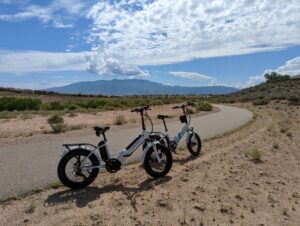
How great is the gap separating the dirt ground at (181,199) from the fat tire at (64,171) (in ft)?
0.47

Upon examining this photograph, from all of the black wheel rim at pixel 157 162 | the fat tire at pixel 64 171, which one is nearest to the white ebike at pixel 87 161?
the fat tire at pixel 64 171

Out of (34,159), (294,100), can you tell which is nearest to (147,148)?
(34,159)

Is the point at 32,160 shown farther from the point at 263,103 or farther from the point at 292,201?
the point at 263,103

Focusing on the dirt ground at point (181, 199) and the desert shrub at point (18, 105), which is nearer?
the dirt ground at point (181, 199)

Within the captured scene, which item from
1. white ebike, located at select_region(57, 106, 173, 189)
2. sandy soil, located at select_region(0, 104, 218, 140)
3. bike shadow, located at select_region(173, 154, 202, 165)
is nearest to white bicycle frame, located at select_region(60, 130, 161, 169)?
white ebike, located at select_region(57, 106, 173, 189)

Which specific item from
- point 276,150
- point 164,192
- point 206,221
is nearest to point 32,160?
point 164,192

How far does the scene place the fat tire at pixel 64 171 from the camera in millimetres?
7805

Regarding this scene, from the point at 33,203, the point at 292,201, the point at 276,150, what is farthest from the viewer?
the point at 276,150

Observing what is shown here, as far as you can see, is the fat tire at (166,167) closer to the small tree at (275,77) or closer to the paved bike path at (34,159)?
the paved bike path at (34,159)

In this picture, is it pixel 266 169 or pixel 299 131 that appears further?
pixel 299 131

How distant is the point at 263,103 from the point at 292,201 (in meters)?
47.4

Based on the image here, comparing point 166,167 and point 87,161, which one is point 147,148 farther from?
point 87,161

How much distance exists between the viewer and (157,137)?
9.84m

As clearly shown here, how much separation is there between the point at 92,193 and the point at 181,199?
5.59 feet
